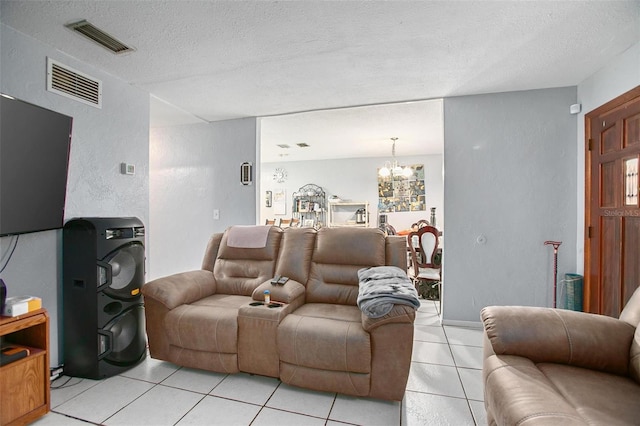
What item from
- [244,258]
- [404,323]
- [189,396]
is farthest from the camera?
[244,258]

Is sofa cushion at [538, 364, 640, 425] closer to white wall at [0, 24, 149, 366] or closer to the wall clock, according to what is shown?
white wall at [0, 24, 149, 366]

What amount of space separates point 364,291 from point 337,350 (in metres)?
0.40

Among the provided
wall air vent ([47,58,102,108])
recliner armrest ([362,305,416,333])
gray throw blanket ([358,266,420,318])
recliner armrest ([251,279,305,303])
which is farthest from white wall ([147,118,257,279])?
recliner armrest ([362,305,416,333])

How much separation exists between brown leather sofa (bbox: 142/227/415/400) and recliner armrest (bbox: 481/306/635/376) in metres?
0.49

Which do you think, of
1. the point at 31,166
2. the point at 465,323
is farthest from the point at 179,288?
the point at 465,323

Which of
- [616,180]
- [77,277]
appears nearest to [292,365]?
[77,277]

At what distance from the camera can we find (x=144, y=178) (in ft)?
10.0

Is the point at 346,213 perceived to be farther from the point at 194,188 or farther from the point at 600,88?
the point at 600,88

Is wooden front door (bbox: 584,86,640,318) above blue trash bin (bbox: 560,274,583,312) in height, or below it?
above

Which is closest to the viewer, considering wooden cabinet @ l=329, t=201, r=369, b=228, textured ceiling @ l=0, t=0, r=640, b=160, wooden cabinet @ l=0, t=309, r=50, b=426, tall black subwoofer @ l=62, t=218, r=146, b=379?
wooden cabinet @ l=0, t=309, r=50, b=426

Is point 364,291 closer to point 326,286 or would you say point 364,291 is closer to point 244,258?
point 326,286

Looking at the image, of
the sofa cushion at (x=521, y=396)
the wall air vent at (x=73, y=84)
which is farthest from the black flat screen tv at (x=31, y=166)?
the sofa cushion at (x=521, y=396)

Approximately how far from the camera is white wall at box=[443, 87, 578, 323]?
296 cm

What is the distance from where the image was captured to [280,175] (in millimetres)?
7758
